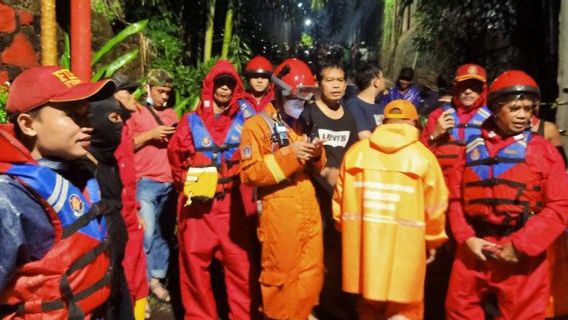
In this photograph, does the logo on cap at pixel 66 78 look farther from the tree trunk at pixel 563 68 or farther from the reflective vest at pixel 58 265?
the tree trunk at pixel 563 68

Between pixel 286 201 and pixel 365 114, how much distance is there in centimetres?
199

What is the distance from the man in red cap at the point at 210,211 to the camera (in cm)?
420

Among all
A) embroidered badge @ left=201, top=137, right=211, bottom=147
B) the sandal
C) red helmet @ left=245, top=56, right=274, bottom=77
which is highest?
red helmet @ left=245, top=56, right=274, bottom=77

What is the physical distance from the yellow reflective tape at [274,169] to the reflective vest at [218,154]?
0.84 metres

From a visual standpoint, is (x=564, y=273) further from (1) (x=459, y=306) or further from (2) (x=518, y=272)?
(1) (x=459, y=306)

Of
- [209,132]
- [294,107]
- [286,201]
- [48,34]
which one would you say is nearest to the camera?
[286,201]

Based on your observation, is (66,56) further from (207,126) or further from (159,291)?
(159,291)

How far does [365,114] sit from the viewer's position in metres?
5.28

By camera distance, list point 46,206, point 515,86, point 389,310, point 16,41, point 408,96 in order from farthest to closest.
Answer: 1. point 408,96
2. point 16,41
3. point 389,310
4. point 515,86
5. point 46,206

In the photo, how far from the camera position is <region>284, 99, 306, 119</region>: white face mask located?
149 inches

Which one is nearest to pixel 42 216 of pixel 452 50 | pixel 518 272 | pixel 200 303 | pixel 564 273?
pixel 200 303

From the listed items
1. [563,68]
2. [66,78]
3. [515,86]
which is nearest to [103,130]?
[66,78]

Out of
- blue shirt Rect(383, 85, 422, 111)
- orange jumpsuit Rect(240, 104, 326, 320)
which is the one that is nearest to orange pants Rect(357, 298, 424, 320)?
orange jumpsuit Rect(240, 104, 326, 320)

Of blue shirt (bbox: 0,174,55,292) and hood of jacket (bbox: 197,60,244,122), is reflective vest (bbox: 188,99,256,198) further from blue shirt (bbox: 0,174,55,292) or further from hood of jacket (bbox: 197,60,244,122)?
blue shirt (bbox: 0,174,55,292)
